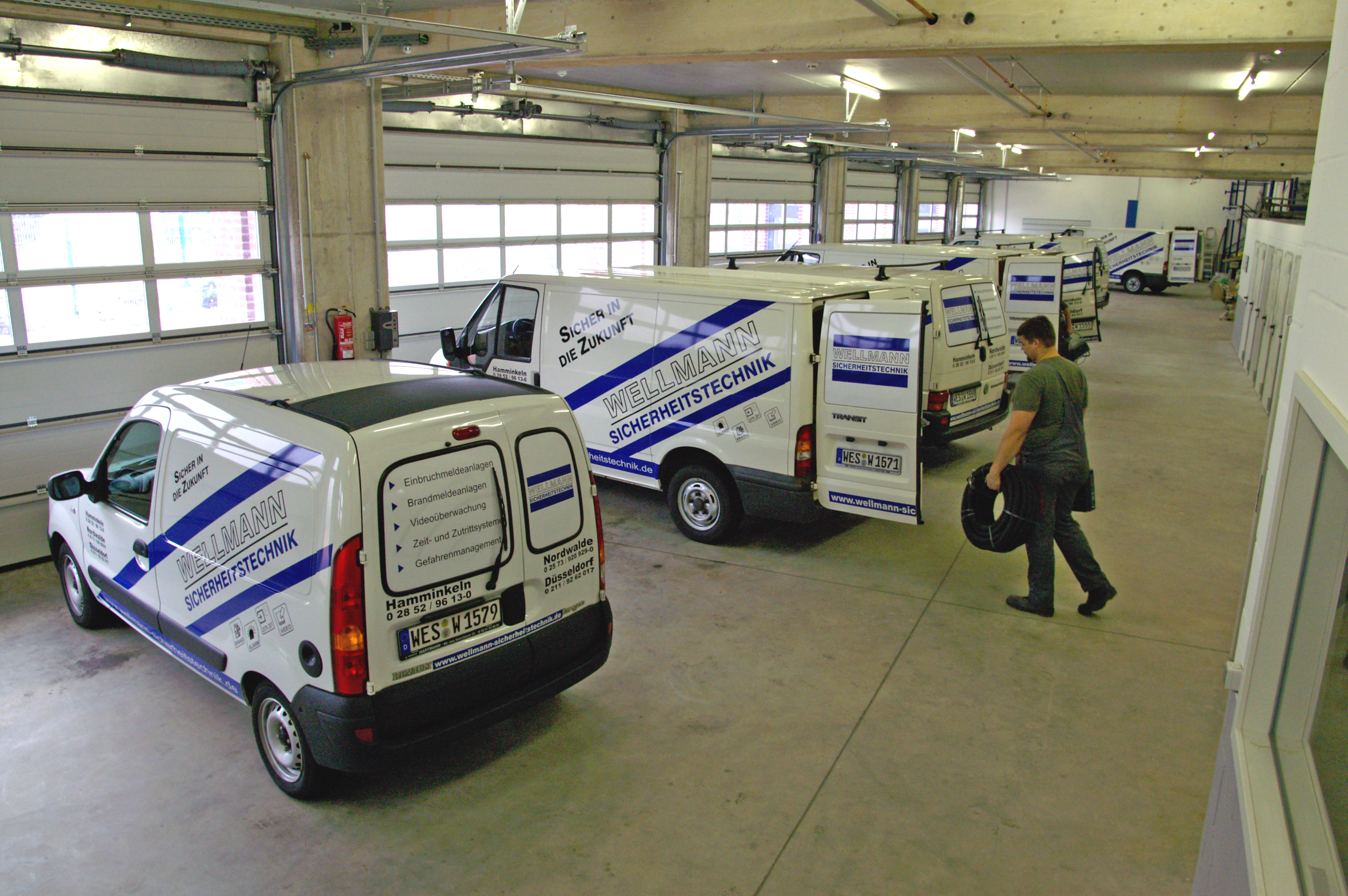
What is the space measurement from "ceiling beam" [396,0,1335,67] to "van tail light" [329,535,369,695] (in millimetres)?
5638

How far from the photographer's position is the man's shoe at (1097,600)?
238 inches

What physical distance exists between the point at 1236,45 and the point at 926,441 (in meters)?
3.67

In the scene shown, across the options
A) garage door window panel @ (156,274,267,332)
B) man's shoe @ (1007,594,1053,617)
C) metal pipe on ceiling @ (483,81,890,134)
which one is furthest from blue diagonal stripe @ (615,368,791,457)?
garage door window panel @ (156,274,267,332)

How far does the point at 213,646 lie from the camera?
427 cm

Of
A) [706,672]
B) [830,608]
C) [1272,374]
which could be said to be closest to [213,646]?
[706,672]

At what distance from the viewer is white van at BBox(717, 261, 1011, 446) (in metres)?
8.23

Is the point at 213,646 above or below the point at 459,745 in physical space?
above

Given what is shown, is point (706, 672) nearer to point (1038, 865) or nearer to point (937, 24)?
point (1038, 865)

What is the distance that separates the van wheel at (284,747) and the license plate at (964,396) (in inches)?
244

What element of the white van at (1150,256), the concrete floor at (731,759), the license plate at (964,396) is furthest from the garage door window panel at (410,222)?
the white van at (1150,256)

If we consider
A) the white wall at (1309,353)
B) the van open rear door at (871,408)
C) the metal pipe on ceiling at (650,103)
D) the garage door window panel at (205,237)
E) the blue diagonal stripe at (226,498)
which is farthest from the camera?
the metal pipe on ceiling at (650,103)

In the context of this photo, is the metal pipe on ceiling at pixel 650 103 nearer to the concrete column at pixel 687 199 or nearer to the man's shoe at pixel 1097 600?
the concrete column at pixel 687 199

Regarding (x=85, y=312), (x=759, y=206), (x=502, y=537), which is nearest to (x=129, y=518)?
(x=502, y=537)

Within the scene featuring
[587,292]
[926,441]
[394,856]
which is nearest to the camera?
[394,856]
